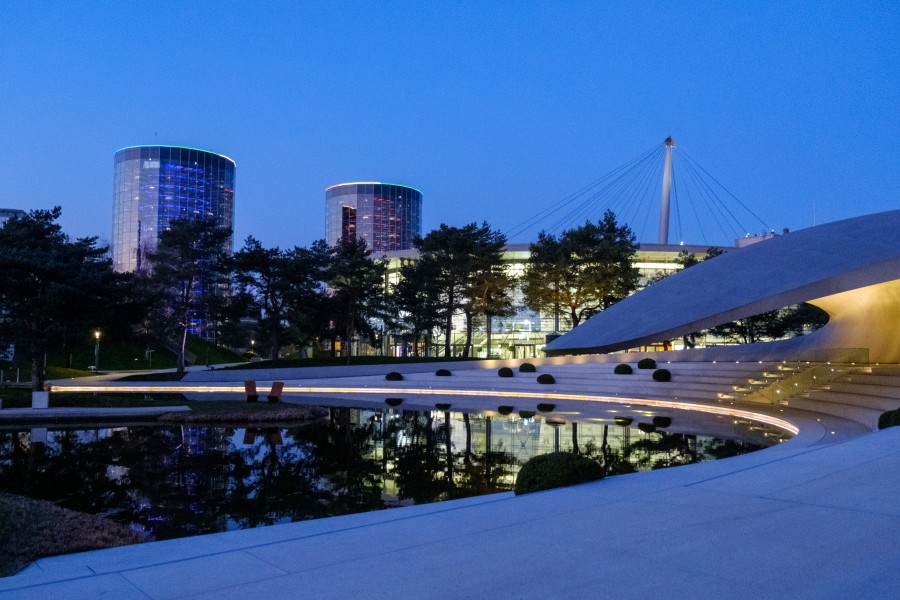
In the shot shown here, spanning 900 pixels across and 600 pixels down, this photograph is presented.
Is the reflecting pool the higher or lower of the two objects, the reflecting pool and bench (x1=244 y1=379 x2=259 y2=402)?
the lower

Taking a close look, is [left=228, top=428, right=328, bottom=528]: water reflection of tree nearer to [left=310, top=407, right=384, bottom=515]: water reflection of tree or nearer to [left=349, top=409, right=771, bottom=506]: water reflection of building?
[left=310, top=407, right=384, bottom=515]: water reflection of tree

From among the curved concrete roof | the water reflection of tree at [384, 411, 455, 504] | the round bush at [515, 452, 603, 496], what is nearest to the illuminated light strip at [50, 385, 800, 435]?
the curved concrete roof

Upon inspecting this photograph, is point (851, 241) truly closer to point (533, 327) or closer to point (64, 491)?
point (64, 491)

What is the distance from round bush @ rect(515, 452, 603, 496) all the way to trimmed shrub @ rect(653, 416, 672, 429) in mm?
8323

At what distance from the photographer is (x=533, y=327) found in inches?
2265

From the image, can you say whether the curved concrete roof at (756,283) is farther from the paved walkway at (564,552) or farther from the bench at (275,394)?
the bench at (275,394)

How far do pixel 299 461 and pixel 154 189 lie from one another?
500 ft

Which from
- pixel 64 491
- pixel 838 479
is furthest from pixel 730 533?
pixel 64 491

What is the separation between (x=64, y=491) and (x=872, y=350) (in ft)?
71.8

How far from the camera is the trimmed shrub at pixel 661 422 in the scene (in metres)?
15.9

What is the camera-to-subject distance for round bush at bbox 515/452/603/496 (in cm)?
763

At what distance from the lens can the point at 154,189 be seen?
488ft

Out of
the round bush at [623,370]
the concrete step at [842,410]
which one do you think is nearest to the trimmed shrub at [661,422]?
the concrete step at [842,410]

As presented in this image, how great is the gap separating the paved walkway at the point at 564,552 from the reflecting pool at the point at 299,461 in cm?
217
